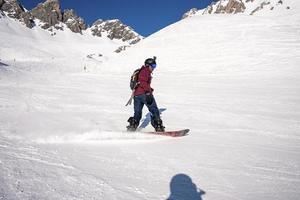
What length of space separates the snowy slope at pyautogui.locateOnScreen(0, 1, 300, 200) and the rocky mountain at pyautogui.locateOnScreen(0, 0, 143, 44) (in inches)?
4514

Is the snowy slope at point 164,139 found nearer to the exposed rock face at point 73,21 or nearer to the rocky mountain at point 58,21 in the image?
the rocky mountain at point 58,21

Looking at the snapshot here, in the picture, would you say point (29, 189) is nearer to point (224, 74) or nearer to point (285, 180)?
point (285, 180)

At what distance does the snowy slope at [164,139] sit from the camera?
15.0ft

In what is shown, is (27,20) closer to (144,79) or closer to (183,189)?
(144,79)

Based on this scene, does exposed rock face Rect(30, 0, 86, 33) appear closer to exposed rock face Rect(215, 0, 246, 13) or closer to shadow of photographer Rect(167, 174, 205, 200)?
exposed rock face Rect(215, 0, 246, 13)

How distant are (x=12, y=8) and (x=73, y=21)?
81.3 feet

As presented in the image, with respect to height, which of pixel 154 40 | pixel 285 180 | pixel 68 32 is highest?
pixel 68 32

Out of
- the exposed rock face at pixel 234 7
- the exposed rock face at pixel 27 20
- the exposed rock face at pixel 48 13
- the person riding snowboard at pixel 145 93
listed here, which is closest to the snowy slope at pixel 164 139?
the person riding snowboard at pixel 145 93

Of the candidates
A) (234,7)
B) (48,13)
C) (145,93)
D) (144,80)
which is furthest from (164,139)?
(48,13)

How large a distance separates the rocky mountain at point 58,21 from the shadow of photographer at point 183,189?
126 meters

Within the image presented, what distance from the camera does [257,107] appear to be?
12086 mm

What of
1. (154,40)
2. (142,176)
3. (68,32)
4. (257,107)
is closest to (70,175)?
(142,176)

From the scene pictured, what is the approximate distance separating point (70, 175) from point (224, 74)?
1775cm

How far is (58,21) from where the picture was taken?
140m
